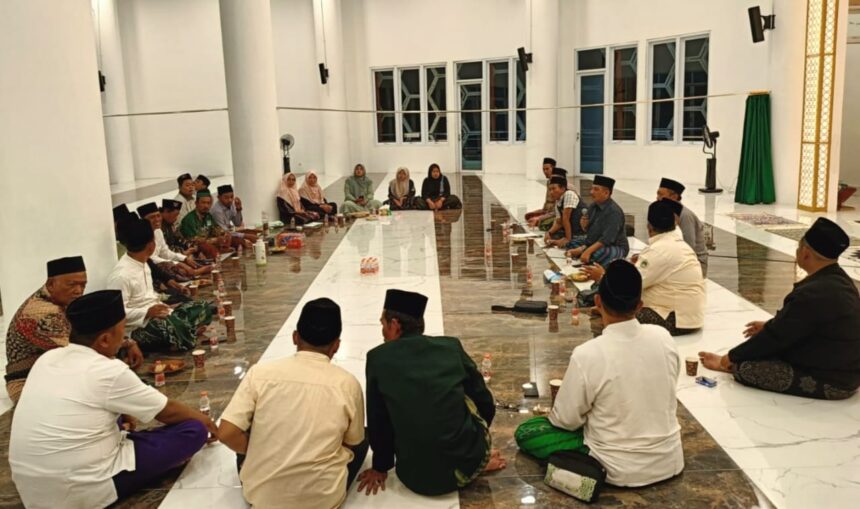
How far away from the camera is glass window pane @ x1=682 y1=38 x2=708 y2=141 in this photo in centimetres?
1426

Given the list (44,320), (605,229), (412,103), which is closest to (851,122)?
(605,229)

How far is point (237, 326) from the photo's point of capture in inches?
225

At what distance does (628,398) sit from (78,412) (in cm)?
222

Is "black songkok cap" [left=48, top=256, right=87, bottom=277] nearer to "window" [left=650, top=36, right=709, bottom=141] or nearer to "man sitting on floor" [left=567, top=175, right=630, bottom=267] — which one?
"man sitting on floor" [left=567, top=175, right=630, bottom=267]

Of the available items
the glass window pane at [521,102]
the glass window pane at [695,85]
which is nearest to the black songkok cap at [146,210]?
the glass window pane at [695,85]

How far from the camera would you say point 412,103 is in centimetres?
1909

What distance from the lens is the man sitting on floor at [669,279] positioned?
4973mm

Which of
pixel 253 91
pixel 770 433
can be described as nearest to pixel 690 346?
pixel 770 433

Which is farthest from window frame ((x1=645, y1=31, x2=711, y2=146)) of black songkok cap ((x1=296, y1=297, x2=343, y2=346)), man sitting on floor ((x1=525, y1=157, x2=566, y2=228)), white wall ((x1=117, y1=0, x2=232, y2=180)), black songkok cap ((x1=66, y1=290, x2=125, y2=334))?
black songkok cap ((x1=66, y1=290, x2=125, y2=334))

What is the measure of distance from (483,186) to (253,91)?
627cm

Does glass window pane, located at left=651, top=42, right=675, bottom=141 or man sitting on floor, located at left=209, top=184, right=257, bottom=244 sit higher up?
glass window pane, located at left=651, top=42, right=675, bottom=141

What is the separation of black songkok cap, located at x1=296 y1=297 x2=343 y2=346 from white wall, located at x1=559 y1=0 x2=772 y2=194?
10843mm

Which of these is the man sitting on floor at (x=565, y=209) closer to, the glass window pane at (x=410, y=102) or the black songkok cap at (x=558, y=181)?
the black songkok cap at (x=558, y=181)

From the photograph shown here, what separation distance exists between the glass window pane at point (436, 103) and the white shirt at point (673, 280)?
1400 centimetres
